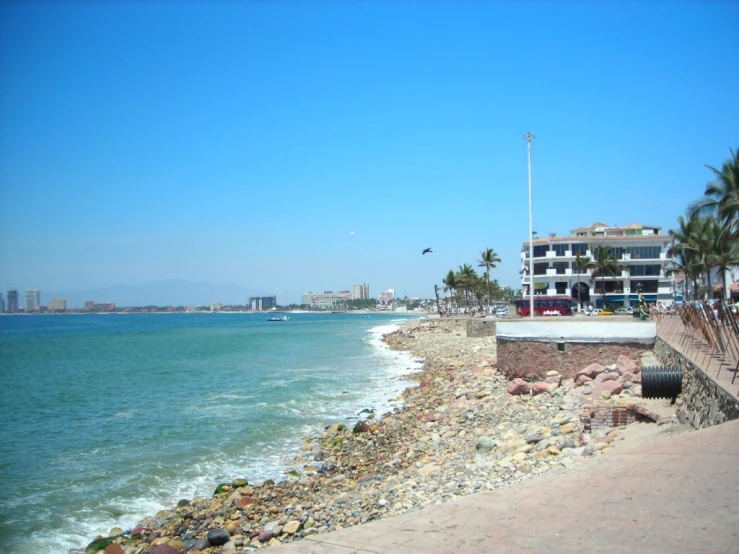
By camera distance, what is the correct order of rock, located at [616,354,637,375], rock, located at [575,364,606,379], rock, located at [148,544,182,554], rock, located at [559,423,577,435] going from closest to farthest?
rock, located at [148,544,182,554]
rock, located at [559,423,577,435]
rock, located at [616,354,637,375]
rock, located at [575,364,606,379]

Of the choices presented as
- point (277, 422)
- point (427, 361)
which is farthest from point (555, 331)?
point (427, 361)

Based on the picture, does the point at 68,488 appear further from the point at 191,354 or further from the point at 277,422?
the point at 191,354

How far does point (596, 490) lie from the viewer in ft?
21.3

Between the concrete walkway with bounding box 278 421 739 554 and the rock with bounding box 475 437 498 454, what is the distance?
567cm

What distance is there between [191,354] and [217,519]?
44837 millimetres

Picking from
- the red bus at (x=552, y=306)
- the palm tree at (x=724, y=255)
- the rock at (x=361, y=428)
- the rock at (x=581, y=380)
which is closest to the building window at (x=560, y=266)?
the red bus at (x=552, y=306)

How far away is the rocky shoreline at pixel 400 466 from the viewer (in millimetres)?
10328

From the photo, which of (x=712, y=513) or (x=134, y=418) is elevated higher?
(x=712, y=513)

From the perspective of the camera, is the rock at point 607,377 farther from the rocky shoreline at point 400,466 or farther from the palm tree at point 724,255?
the palm tree at point 724,255

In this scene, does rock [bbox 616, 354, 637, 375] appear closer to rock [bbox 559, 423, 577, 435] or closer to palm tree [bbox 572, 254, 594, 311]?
rock [bbox 559, 423, 577, 435]

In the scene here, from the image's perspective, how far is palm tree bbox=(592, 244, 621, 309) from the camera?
59.8 metres

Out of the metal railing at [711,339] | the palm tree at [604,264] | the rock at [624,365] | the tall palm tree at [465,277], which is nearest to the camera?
the metal railing at [711,339]

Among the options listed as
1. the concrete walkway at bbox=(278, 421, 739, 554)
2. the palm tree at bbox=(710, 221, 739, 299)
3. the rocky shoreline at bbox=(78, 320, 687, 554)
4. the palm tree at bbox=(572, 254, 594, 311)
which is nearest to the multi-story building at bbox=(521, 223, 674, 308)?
the palm tree at bbox=(572, 254, 594, 311)

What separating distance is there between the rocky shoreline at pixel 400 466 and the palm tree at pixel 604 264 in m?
44.0
